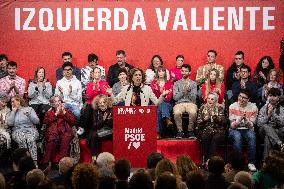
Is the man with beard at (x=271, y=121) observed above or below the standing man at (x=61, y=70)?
below

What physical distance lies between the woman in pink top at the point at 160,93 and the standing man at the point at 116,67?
0.88 m

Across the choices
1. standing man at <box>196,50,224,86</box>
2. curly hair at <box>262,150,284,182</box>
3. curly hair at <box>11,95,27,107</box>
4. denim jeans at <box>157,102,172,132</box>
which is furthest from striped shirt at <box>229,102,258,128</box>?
curly hair at <box>262,150,284,182</box>

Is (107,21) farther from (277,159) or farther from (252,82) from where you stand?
(277,159)

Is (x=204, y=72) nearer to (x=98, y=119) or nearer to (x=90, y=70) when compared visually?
(x=90, y=70)

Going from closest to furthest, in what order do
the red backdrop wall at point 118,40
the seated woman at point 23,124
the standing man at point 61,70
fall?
the seated woman at point 23,124 < the standing man at point 61,70 < the red backdrop wall at point 118,40

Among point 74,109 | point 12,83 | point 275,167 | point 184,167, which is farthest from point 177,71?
point 275,167

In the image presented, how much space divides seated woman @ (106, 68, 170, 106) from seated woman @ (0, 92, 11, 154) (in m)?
2.04

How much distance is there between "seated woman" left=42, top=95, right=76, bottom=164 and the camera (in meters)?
11.6

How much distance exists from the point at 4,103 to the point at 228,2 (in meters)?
5.21

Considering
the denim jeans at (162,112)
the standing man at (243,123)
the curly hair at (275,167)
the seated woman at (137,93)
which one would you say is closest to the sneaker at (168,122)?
the denim jeans at (162,112)

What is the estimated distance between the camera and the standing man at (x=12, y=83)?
42.2 feet

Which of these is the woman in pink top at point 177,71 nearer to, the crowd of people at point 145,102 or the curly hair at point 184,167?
the crowd of people at point 145,102

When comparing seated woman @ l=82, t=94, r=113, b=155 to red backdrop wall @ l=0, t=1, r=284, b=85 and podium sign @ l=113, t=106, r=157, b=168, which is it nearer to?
podium sign @ l=113, t=106, r=157, b=168

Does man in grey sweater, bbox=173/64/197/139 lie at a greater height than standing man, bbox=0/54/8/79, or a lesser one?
lesser
